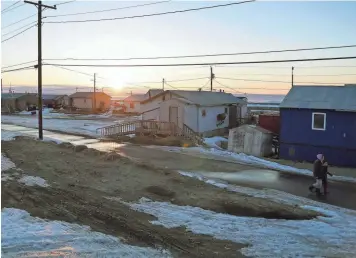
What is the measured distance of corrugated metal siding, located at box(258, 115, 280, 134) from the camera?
26225mm

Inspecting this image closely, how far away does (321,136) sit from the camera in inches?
836

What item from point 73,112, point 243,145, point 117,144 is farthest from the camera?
point 73,112

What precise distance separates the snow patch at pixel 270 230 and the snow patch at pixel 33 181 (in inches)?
184

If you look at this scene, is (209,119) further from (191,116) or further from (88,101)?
(88,101)

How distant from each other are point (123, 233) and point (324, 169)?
28.5 ft

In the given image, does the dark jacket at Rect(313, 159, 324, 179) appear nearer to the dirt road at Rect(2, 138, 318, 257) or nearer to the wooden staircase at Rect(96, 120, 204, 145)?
the dirt road at Rect(2, 138, 318, 257)

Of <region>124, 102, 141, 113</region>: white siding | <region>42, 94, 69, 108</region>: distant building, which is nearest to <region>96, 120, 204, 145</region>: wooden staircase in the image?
<region>124, 102, 141, 113</region>: white siding

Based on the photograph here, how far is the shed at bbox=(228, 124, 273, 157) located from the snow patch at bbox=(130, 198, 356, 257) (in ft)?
Answer: 40.6

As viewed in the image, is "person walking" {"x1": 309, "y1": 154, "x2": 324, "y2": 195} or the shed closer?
"person walking" {"x1": 309, "y1": 154, "x2": 324, "y2": 195}

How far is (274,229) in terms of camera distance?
385 inches

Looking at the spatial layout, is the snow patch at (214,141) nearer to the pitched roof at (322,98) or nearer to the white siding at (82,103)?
the pitched roof at (322,98)

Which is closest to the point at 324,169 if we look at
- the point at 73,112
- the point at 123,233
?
the point at 123,233

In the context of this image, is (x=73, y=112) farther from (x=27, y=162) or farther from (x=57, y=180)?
(x=57, y=180)

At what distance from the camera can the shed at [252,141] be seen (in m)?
23.9
